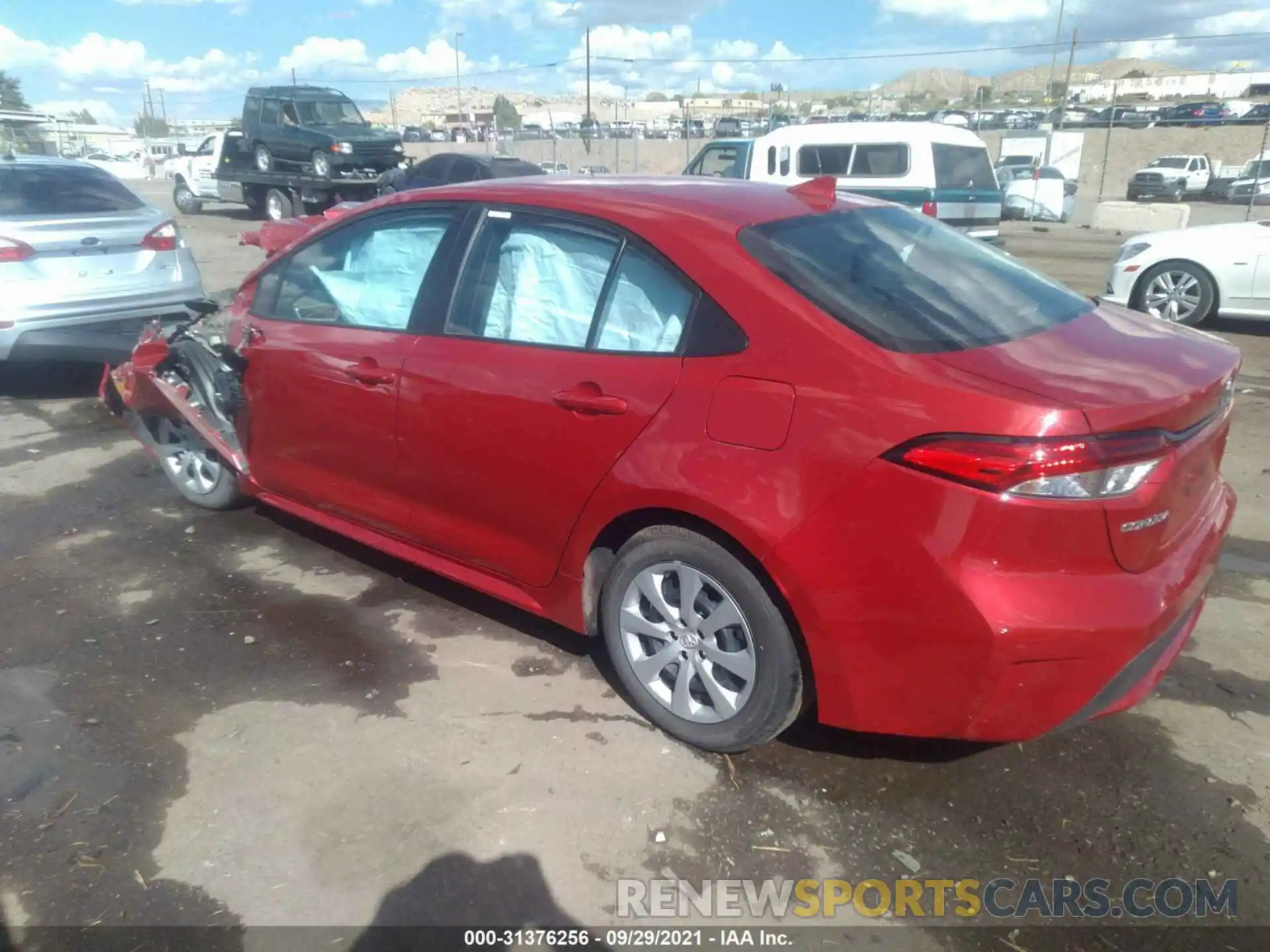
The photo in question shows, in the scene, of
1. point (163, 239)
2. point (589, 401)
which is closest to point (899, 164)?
point (163, 239)

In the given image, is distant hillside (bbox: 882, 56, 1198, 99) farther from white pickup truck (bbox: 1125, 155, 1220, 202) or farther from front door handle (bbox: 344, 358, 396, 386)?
front door handle (bbox: 344, 358, 396, 386)

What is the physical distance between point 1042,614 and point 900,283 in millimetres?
1073

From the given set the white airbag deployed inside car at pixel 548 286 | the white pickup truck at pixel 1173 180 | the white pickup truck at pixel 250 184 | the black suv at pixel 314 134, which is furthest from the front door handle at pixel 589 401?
the white pickup truck at pixel 1173 180

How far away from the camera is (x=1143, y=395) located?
237 centimetres

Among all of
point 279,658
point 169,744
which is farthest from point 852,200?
point 169,744

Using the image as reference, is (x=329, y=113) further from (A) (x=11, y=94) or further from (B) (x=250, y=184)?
(A) (x=11, y=94)

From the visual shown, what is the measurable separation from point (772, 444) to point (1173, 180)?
1235 inches

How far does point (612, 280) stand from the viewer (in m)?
3.01

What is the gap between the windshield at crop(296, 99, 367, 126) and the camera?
19844mm

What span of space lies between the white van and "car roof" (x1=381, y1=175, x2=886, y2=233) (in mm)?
9825

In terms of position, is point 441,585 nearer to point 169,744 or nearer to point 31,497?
point 169,744

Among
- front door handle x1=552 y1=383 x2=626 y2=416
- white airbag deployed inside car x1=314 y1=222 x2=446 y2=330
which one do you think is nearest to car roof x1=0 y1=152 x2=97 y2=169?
white airbag deployed inside car x1=314 y1=222 x2=446 y2=330

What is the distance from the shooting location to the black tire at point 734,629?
105 inches

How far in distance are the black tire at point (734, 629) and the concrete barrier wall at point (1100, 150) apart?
31240 mm
